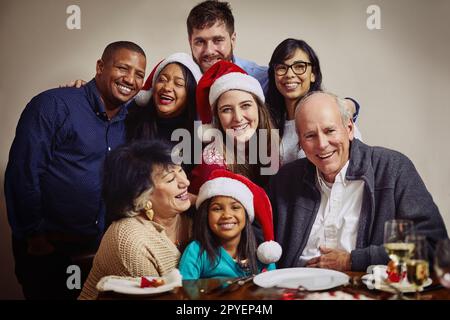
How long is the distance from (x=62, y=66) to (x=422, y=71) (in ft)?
6.51

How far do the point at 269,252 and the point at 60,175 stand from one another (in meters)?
1.17

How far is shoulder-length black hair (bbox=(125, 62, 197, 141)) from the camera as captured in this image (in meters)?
2.71

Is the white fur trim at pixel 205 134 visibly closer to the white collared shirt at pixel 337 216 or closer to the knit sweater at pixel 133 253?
the knit sweater at pixel 133 253

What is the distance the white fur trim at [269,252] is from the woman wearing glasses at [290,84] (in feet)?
1.46

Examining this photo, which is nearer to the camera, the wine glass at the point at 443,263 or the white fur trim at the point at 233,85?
the wine glass at the point at 443,263

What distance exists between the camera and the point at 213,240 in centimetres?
248

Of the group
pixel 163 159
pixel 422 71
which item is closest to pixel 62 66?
pixel 163 159

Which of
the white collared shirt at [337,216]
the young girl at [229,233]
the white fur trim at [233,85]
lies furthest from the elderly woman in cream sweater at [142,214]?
the white collared shirt at [337,216]

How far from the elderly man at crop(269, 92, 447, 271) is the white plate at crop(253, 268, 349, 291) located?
32 centimetres

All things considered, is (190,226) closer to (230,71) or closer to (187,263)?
(187,263)

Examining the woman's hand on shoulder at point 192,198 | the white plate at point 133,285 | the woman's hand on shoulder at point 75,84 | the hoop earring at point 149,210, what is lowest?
the white plate at point 133,285

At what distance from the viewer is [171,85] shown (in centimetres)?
270

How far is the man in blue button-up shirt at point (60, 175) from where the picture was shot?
2.66m

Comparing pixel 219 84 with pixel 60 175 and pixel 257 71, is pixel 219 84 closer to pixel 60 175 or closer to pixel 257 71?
pixel 257 71
